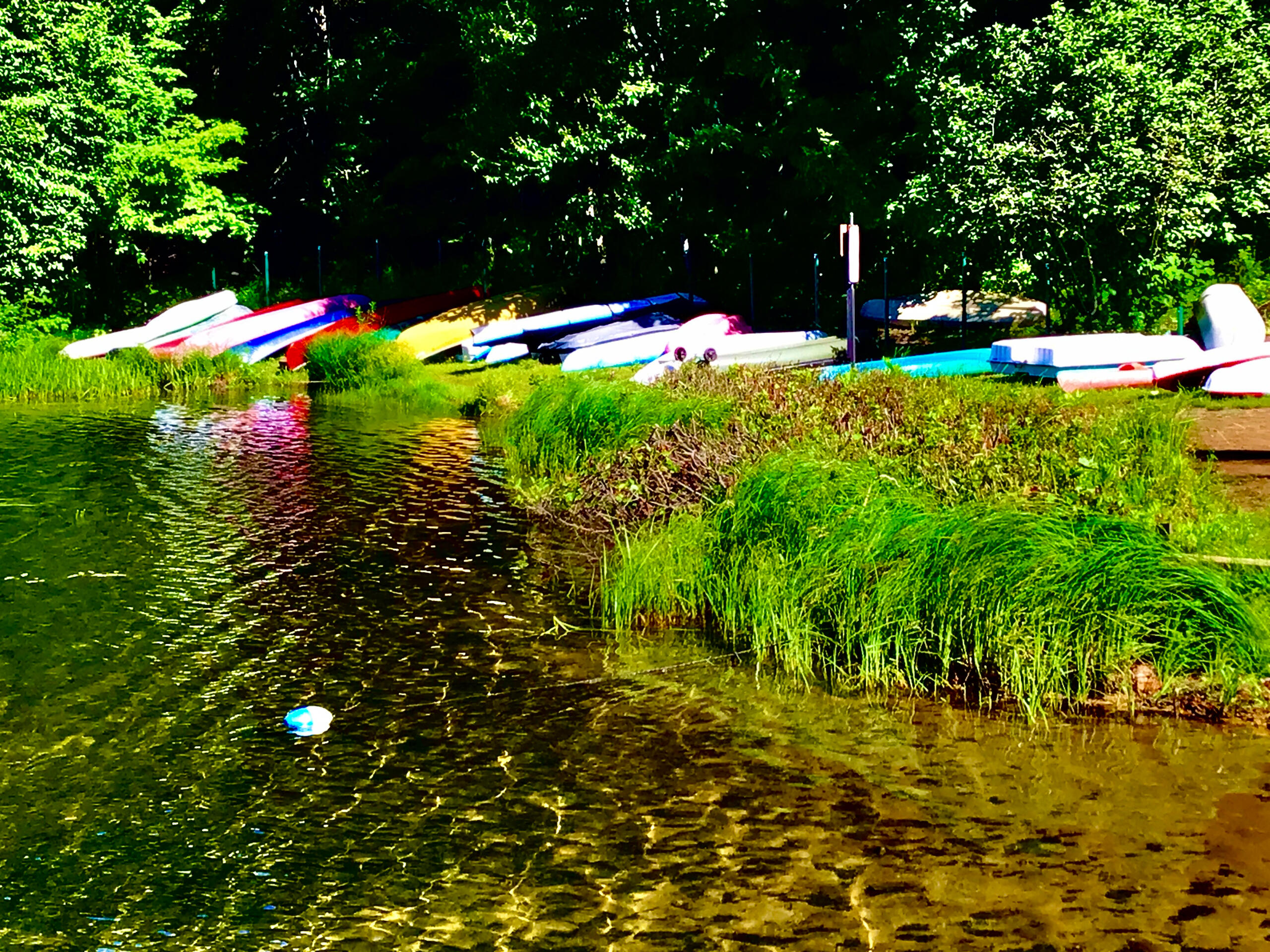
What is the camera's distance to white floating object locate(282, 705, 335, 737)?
7.18 m

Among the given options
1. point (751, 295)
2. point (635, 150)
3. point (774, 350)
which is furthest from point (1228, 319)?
point (635, 150)

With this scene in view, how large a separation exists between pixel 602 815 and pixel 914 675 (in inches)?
87.9

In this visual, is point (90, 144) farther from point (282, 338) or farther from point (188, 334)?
point (282, 338)

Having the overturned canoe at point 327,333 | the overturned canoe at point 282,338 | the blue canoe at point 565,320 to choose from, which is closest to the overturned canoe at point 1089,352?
the blue canoe at point 565,320

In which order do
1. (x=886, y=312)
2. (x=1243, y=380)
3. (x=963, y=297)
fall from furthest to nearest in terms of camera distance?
(x=886, y=312) < (x=963, y=297) < (x=1243, y=380)

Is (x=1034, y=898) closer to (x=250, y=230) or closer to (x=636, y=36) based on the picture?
(x=636, y=36)

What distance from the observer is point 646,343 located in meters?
21.1

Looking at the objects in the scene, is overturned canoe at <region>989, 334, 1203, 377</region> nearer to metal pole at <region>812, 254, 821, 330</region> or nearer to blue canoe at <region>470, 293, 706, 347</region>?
metal pole at <region>812, 254, 821, 330</region>

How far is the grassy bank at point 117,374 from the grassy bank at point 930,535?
12.2 m

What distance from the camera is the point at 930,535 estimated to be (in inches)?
314

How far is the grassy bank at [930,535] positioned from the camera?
7.33m

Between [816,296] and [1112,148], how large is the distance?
5.66 meters

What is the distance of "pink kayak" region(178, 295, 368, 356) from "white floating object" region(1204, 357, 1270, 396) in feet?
51.7

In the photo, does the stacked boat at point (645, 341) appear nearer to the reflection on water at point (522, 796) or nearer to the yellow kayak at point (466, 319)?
the yellow kayak at point (466, 319)
